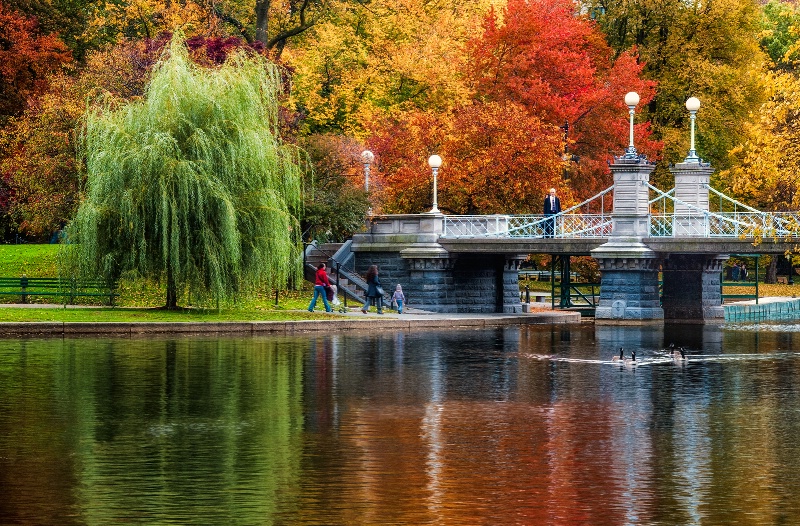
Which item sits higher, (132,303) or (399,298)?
(399,298)

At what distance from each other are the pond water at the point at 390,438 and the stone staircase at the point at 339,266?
720 inches

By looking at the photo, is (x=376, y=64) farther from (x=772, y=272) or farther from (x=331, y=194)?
(x=772, y=272)

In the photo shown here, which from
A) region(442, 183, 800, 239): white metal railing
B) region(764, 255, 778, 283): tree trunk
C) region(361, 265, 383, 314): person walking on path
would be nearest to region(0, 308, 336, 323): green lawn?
region(361, 265, 383, 314): person walking on path

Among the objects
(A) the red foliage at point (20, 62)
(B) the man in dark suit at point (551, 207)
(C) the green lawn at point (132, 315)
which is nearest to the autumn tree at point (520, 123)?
(B) the man in dark suit at point (551, 207)

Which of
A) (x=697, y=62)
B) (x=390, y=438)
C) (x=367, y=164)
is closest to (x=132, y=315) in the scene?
(x=367, y=164)

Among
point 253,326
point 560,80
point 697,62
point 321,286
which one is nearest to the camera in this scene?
point 253,326

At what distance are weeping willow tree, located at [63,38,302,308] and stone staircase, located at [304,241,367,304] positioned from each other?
30.8 feet

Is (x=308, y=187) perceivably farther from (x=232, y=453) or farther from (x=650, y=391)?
(x=232, y=453)

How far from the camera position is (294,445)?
16.9m

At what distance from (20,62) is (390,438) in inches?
1736

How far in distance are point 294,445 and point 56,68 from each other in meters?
45.0

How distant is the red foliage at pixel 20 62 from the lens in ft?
188

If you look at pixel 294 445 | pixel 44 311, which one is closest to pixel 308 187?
pixel 44 311

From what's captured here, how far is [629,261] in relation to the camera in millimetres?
46500
